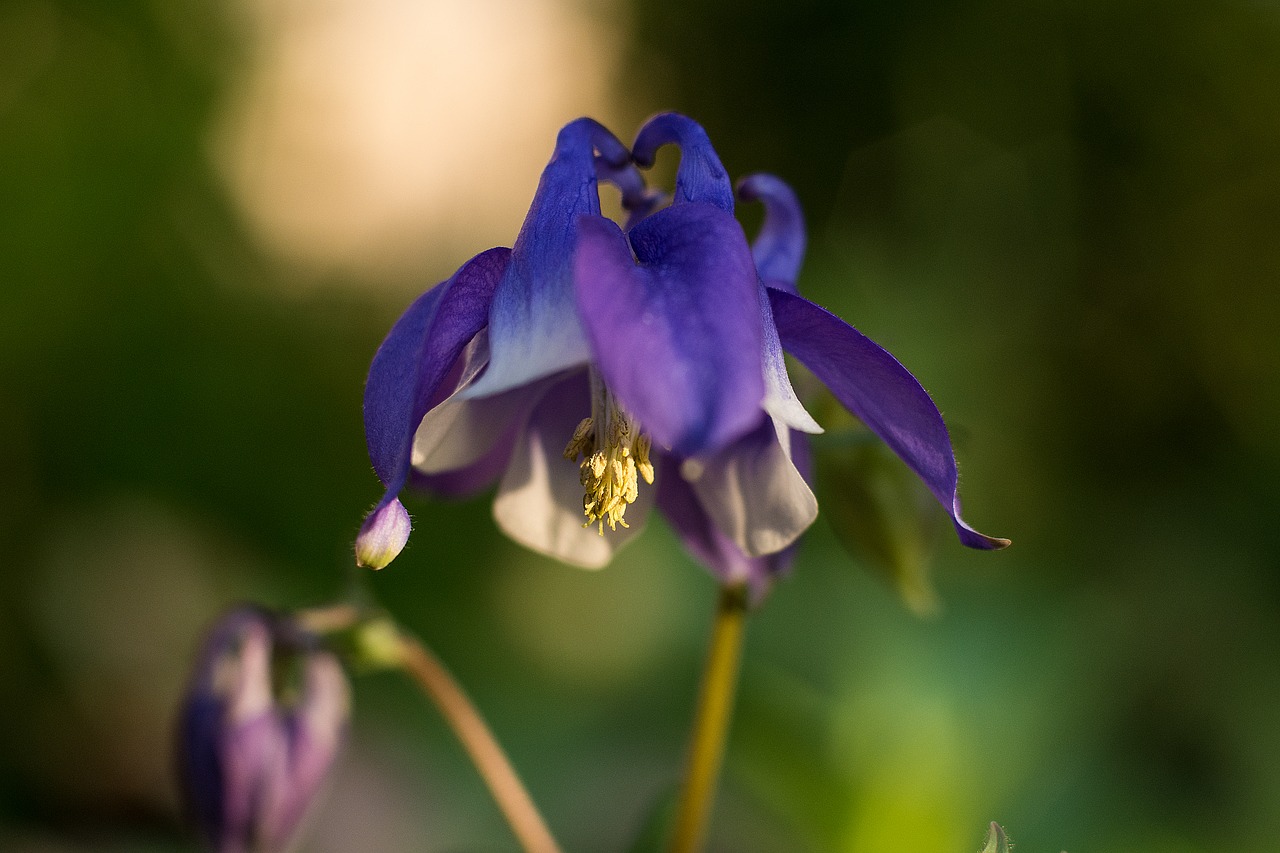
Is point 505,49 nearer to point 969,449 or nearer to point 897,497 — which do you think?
point 969,449

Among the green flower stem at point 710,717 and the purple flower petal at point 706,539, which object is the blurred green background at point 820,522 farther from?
the purple flower petal at point 706,539

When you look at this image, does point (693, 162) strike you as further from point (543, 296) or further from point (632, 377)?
point (632, 377)

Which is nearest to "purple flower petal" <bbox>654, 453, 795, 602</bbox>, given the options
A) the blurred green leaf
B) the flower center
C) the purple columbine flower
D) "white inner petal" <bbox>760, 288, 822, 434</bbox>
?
the purple columbine flower

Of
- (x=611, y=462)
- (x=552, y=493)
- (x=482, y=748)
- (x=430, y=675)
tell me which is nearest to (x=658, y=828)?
(x=482, y=748)

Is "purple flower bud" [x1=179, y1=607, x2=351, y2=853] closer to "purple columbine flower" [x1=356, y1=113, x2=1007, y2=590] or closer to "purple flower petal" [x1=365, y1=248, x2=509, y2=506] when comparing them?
"purple columbine flower" [x1=356, y1=113, x2=1007, y2=590]

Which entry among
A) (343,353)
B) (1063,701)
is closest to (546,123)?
(343,353)

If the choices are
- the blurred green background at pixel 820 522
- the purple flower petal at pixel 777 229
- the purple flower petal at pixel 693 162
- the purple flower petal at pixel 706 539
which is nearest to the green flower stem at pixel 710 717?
the purple flower petal at pixel 706 539
